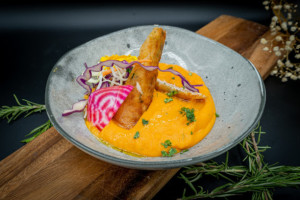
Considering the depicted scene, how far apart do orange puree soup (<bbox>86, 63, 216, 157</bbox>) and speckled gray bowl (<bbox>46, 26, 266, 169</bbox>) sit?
0.17 ft

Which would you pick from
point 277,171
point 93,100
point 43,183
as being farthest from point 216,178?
point 43,183

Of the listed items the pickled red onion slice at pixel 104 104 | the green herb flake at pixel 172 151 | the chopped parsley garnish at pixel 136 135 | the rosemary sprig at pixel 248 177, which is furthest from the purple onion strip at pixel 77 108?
the rosemary sprig at pixel 248 177

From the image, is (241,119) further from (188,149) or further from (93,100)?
(93,100)

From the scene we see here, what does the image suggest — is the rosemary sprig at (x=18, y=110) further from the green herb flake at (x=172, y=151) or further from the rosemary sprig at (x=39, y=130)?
the green herb flake at (x=172, y=151)

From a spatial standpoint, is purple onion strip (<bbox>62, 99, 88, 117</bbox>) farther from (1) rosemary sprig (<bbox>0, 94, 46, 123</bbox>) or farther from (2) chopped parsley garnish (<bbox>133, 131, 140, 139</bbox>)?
(1) rosemary sprig (<bbox>0, 94, 46, 123</bbox>)

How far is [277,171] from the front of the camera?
6.18 feet

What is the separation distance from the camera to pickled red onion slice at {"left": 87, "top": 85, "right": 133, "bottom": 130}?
1.84m

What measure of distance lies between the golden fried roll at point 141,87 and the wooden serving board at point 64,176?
35cm

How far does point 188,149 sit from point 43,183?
92cm

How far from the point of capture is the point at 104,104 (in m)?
1.87

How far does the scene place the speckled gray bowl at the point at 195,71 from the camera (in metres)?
1.57

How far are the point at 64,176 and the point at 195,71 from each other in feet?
4.70

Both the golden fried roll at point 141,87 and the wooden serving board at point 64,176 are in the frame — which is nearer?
the wooden serving board at point 64,176

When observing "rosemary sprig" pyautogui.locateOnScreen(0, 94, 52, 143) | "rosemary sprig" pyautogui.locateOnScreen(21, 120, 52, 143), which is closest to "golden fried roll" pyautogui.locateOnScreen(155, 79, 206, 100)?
"rosemary sprig" pyautogui.locateOnScreen(21, 120, 52, 143)
